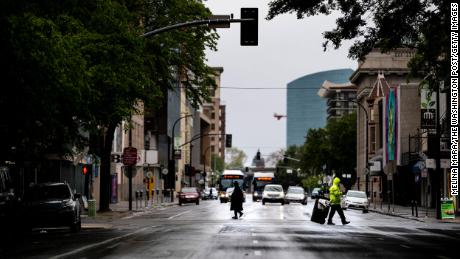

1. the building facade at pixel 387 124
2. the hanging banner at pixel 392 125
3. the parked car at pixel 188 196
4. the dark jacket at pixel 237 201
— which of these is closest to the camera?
the dark jacket at pixel 237 201

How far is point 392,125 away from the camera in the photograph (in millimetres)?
76938

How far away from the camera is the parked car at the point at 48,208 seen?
27359 millimetres

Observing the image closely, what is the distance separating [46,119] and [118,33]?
808 cm

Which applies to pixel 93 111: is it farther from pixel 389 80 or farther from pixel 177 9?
pixel 389 80

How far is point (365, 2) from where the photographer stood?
72.4 ft

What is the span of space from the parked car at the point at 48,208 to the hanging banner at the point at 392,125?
49.0 meters

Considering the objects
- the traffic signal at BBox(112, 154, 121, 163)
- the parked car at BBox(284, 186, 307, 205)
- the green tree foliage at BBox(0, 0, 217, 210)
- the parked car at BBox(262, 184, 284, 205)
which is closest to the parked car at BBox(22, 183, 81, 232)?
the green tree foliage at BBox(0, 0, 217, 210)

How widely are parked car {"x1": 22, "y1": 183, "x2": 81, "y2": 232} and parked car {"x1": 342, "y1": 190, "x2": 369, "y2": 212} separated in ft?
104

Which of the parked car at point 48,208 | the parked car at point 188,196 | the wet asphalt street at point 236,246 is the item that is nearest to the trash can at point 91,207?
the parked car at point 48,208

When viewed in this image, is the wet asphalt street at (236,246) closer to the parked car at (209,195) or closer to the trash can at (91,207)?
the trash can at (91,207)

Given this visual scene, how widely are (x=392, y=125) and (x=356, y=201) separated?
19.9 meters

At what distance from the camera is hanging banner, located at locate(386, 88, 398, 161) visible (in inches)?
2958

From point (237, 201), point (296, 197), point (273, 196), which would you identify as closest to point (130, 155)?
point (237, 201)

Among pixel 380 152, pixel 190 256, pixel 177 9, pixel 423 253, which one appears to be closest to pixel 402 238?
pixel 423 253
